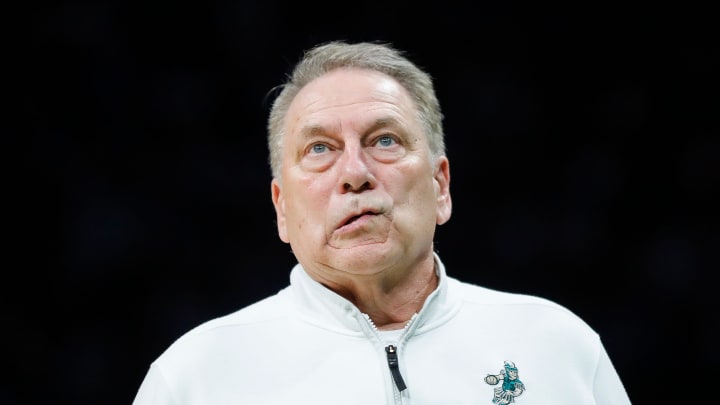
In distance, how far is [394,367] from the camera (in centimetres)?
179

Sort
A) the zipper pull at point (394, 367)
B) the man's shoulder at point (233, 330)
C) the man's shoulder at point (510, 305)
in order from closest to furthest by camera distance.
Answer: the zipper pull at point (394, 367) < the man's shoulder at point (233, 330) < the man's shoulder at point (510, 305)

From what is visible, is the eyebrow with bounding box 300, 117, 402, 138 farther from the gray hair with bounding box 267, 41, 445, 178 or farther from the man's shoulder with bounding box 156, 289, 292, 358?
the man's shoulder with bounding box 156, 289, 292, 358

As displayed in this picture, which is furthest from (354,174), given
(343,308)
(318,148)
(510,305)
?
(510,305)

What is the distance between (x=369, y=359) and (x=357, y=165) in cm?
42

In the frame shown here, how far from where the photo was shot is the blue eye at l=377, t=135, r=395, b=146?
1932 mm

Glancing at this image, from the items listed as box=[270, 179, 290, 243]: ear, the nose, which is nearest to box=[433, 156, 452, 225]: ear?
the nose

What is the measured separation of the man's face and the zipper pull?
6.9 inches

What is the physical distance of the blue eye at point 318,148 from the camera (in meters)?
1.93

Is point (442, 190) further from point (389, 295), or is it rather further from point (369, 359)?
point (369, 359)

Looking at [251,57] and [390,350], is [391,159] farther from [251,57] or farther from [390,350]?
[251,57]

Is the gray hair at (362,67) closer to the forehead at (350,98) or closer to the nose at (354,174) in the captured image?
the forehead at (350,98)

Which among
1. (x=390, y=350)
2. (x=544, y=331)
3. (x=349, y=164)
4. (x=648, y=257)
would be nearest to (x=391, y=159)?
(x=349, y=164)

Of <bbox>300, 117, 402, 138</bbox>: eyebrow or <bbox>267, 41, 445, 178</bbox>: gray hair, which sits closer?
<bbox>300, 117, 402, 138</bbox>: eyebrow

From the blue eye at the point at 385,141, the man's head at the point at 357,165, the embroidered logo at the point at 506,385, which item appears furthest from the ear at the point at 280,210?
the embroidered logo at the point at 506,385
